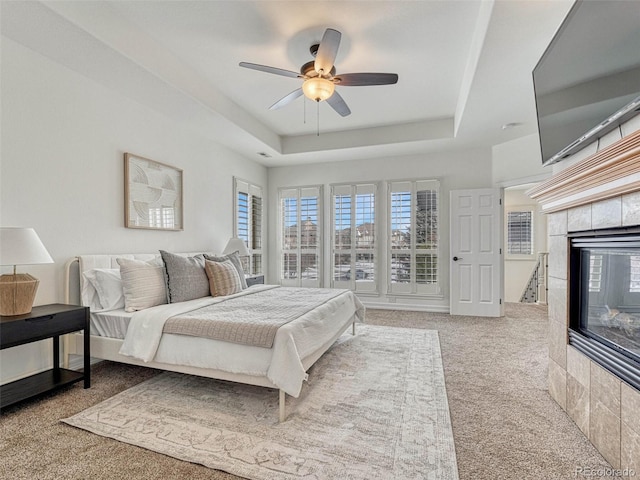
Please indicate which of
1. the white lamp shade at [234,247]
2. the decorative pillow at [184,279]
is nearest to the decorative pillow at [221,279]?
the decorative pillow at [184,279]

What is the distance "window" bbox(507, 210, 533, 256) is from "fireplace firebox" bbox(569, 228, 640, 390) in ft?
20.6

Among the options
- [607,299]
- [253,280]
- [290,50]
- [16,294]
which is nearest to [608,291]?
[607,299]

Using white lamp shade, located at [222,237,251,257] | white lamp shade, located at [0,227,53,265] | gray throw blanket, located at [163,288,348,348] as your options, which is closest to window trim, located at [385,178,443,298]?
white lamp shade, located at [222,237,251,257]

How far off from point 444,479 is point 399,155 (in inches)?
184

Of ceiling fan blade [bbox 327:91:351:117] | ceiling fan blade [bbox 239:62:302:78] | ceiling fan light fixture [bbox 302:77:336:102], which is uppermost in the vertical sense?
ceiling fan blade [bbox 239:62:302:78]

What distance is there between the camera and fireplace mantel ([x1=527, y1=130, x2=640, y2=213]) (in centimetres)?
134

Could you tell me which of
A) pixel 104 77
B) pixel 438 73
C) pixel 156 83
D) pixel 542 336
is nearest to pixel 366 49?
pixel 438 73

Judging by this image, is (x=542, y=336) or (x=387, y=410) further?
(x=542, y=336)

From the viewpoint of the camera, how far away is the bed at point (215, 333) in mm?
2023

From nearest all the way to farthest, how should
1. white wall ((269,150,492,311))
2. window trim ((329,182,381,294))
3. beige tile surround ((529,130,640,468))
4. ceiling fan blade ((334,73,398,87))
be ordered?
1. beige tile surround ((529,130,640,468))
2. ceiling fan blade ((334,73,398,87))
3. white wall ((269,150,492,311))
4. window trim ((329,182,381,294))

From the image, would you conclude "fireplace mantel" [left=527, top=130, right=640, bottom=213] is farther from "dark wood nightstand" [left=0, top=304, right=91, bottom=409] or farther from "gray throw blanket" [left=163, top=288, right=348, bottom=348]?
"dark wood nightstand" [left=0, top=304, right=91, bottom=409]

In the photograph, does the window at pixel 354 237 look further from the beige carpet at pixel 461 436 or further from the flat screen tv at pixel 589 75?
the flat screen tv at pixel 589 75

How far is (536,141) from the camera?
4289mm

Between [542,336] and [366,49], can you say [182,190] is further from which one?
[542,336]
